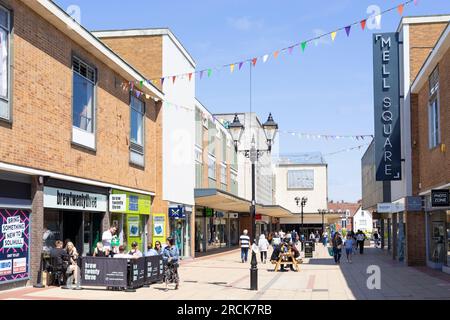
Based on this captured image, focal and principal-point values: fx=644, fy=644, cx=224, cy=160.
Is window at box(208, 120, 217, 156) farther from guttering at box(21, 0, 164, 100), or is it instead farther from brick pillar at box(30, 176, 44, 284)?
brick pillar at box(30, 176, 44, 284)

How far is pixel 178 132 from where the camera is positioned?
32.3m

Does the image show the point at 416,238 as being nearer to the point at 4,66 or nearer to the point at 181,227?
the point at 181,227

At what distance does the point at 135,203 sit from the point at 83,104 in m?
6.49

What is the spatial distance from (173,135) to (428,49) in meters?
12.4

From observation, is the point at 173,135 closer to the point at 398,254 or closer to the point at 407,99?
the point at 407,99

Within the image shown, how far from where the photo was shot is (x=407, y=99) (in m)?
28.6

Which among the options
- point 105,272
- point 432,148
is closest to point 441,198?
point 432,148


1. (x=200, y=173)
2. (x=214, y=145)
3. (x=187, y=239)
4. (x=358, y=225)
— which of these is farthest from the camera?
(x=358, y=225)

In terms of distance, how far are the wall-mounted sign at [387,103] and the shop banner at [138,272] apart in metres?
15.1

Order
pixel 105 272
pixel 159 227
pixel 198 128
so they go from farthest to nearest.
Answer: pixel 198 128, pixel 159 227, pixel 105 272

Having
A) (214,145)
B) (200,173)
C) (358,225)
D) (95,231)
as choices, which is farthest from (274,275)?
(358,225)

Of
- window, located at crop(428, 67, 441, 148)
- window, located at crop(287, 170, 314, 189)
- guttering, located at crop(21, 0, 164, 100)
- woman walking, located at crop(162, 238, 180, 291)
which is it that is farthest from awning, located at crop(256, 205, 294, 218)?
woman walking, located at crop(162, 238, 180, 291)

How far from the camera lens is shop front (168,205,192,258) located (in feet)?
98.4

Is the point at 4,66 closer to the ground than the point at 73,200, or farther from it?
farther from it
